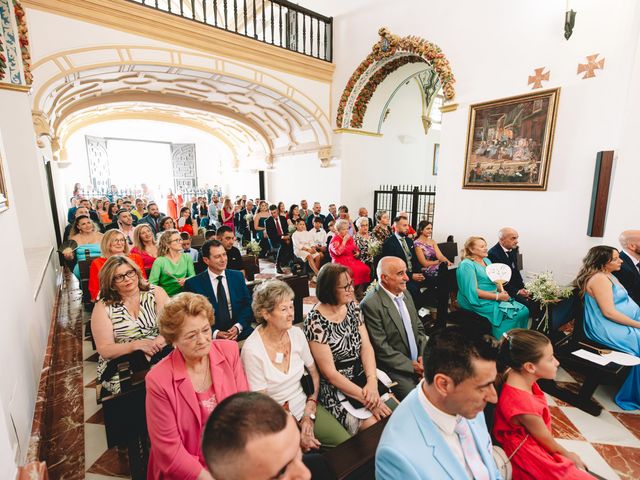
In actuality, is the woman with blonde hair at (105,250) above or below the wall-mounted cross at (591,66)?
below

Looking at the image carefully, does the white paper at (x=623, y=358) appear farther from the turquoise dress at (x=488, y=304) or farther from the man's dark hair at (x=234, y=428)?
the man's dark hair at (x=234, y=428)

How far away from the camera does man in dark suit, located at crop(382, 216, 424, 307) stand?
426 cm

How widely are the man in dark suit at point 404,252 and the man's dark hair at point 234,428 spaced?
3.70 metres

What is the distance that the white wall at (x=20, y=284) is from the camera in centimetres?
179

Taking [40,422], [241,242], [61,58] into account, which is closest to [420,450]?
[40,422]

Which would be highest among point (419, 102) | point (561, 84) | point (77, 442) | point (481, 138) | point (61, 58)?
point (419, 102)

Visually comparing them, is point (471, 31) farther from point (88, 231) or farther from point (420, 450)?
point (88, 231)

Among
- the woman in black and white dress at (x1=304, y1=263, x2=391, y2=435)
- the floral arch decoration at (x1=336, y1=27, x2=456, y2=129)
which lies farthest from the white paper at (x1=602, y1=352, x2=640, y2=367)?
the floral arch decoration at (x1=336, y1=27, x2=456, y2=129)

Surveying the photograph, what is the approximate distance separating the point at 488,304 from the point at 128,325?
344cm

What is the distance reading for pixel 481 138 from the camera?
5.47 metres

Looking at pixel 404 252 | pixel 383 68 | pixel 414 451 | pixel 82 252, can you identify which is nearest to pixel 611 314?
pixel 404 252

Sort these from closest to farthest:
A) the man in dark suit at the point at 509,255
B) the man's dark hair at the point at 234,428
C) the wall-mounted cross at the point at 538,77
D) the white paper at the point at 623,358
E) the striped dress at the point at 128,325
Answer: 1. the man's dark hair at the point at 234,428
2. the striped dress at the point at 128,325
3. the white paper at the point at 623,358
4. the man in dark suit at the point at 509,255
5. the wall-mounted cross at the point at 538,77

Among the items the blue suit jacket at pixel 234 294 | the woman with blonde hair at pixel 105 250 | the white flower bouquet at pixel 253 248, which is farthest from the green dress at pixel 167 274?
the white flower bouquet at pixel 253 248

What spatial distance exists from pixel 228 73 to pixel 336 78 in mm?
2961
